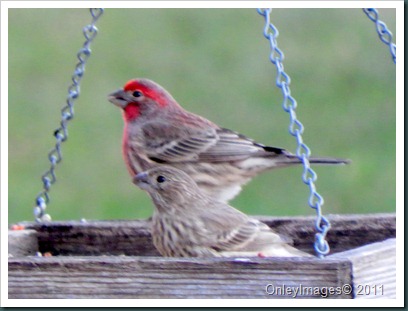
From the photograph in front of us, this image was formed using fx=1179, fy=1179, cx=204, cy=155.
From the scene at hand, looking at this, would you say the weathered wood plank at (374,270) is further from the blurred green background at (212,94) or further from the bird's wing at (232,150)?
the blurred green background at (212,94)

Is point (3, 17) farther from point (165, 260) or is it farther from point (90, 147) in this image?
point (90, 147)

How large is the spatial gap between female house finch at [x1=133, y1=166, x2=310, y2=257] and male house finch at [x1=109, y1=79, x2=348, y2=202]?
3.30 ft

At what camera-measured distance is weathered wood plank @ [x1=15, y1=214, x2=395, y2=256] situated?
601cm

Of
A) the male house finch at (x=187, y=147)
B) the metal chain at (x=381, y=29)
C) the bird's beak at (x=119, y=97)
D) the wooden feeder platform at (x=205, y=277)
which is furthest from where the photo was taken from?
the bird's beak at (x=119, y=97)

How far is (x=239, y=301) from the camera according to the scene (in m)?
4.68

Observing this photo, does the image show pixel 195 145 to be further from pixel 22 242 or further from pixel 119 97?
pixel 22 242

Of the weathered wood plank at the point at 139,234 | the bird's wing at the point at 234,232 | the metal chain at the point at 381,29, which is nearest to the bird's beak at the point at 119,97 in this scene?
the weathered wood plank at the point at 139,234

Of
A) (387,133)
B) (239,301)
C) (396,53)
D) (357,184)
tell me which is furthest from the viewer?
(387,133)

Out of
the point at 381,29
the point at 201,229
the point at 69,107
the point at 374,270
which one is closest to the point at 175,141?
the point at 69,107

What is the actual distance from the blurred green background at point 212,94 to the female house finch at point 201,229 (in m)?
3.67

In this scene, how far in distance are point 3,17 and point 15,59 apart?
6.88 metres

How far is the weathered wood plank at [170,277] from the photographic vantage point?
4.67m

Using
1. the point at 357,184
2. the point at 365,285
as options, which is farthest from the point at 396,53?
the point at 357,184

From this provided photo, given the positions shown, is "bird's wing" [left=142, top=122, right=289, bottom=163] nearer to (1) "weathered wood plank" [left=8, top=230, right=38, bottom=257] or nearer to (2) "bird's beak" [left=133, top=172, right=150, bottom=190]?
(2) "bird's beak" [left=133, top=172, right=150, bottom=190]
